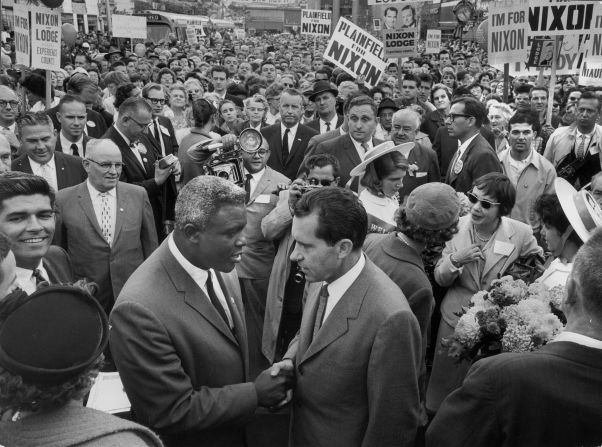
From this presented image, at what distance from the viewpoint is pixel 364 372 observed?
2.82 metres

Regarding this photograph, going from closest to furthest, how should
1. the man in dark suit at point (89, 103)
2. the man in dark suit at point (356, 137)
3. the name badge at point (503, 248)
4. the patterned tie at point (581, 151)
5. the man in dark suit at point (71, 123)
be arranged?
1. the name badge at point (503, 248)
2. the man in dark suit at point (71, 123)
3. the man in dark suit at point (356, 137)
4. the patterned tie at point (581, 151)
5. the man in dark suit at point (89, 103)

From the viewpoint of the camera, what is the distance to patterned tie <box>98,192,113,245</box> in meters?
5.14

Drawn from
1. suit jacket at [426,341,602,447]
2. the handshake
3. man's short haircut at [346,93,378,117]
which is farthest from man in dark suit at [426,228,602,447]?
man's short haircut at [346,93,378,117]

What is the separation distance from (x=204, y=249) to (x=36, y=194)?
136 centimetres

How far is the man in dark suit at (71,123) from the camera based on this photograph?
6.85 metres

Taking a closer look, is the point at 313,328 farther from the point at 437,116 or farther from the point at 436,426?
the point at 437,116

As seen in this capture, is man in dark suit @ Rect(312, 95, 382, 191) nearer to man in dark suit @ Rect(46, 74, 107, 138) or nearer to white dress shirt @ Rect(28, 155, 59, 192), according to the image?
white dress shirt @ Rect(28, 155, 59, 192)

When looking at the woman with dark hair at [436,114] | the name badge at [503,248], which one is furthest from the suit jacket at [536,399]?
the woman with dark hair at [436,114]

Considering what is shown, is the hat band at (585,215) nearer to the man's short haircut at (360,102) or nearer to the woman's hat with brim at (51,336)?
the woman's hat with brim at (51,336)

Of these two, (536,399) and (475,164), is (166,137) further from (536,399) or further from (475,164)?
(536,399)

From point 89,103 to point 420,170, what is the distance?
461 centimetres

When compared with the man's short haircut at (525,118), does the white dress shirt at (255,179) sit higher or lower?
lower

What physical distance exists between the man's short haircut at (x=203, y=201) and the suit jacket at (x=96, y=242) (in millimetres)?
2132

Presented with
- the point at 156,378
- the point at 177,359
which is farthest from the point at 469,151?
Answer: the point at 156,378
